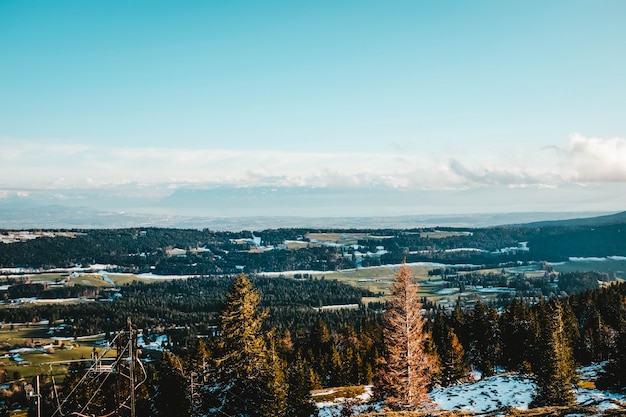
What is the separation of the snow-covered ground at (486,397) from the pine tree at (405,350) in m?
9.90

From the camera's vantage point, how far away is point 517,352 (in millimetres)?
91938

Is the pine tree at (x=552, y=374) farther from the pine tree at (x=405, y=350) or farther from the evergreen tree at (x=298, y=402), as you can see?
the evergreen tree at (x=298, y=402)

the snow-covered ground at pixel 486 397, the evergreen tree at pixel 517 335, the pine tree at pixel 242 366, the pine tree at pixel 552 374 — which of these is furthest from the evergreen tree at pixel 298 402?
the evergreen tree at pixel 517 335

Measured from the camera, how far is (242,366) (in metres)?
41.8

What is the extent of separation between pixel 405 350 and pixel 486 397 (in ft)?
78.7

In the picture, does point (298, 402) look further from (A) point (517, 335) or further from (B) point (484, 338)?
(B) point (484, 338)

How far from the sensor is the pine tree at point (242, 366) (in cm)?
4188

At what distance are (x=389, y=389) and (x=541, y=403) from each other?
20.5m

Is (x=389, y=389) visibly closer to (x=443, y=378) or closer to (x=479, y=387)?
(x=479, y=387)

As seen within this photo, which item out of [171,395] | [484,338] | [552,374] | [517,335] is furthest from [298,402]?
[484,338]

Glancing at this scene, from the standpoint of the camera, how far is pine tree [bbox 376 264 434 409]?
41.1m

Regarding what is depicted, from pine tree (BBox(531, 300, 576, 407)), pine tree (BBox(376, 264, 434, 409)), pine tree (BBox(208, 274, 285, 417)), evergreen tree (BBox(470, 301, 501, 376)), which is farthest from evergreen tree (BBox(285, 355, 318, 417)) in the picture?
evergreen tree (BBox(470, 301, 501, 376))

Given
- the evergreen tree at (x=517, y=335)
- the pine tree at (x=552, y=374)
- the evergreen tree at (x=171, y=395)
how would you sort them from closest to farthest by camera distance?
1. the pine tree at (x=552, y=374)
2. the evergreen tree at (x=171, y=395)
3. the evergreen tree at (x=517, y=335)

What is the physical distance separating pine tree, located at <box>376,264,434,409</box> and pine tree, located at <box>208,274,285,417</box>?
418 inches
